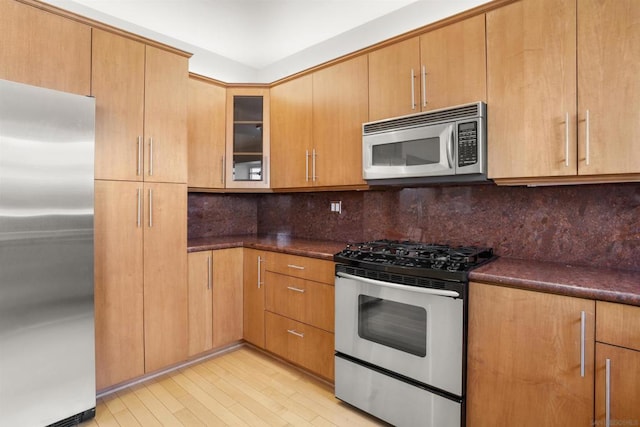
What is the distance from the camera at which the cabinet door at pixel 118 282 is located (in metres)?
2.10

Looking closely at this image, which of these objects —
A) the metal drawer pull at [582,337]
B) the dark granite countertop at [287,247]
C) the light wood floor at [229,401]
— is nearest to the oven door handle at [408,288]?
the dark granite countertop at [287,247]

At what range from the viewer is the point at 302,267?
96.2 inches

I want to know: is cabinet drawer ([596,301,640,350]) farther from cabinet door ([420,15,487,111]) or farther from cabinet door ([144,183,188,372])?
cabinet door ([144,183,188,372])

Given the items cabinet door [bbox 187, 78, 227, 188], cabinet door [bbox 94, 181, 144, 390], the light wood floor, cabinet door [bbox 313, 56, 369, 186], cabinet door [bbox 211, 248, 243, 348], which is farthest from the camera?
cabinet door [bbox 187, 78, 227, 188]

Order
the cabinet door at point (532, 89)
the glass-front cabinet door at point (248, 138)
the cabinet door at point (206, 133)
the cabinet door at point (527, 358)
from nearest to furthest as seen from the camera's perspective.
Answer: the cabinet door at point (527, 358) < the cabinet door at point (532, 89) < the cabinet door at point (206, 133) < the glass-front cabinet door at point (248, 138)

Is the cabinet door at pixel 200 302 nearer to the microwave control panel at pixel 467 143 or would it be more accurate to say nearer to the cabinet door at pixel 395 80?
the cabinet door at pixel 395 80

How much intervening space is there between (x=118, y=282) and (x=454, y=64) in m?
2.52

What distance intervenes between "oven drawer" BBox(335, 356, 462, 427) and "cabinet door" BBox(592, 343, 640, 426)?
0.58 meters

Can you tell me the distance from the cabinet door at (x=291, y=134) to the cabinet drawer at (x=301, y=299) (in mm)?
839

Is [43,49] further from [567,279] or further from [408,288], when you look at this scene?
[567,279]

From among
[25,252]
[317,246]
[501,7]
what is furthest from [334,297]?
[501,7]

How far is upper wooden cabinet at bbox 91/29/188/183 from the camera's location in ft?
6.88

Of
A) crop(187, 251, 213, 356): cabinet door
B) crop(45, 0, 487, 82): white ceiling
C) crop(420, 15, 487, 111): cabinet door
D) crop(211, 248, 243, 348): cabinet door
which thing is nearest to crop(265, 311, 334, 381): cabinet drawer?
crop(211, 248, 243, 348): cabinet door

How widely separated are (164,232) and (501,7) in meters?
2.54
